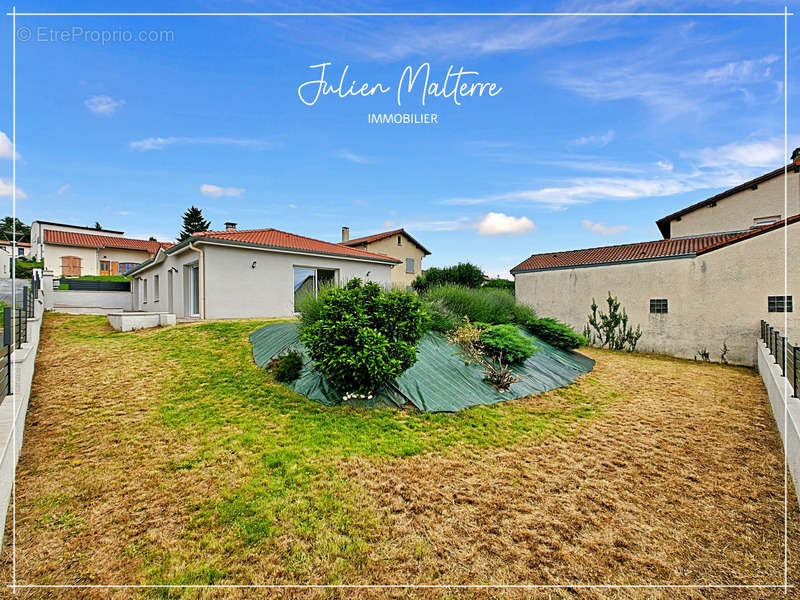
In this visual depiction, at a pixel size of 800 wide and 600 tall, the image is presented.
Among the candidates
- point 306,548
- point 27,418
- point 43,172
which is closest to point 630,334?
point 306,548

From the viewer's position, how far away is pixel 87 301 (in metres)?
18.5

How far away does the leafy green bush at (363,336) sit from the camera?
5.61 meters

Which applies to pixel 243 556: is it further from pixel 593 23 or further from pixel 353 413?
pixel 593 23

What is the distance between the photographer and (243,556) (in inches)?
106

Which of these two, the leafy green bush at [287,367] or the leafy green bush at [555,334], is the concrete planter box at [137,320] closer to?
the leafy green bush at [287,367]

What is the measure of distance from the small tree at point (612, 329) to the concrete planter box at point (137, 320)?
1489cm

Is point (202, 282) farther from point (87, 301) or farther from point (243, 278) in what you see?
point (87, 301)

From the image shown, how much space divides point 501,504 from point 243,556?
7.36 feet

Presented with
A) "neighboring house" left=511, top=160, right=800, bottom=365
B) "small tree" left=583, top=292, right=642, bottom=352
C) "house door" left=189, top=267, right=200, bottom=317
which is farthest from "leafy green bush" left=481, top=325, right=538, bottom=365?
"house door" left=189, top=267, right=200, bottom=317

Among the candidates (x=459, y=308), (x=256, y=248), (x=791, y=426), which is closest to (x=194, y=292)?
(x=256, y=248)

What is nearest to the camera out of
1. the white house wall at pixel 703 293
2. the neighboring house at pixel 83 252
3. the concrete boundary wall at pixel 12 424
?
the concrete boundary wall at pixel 12 424

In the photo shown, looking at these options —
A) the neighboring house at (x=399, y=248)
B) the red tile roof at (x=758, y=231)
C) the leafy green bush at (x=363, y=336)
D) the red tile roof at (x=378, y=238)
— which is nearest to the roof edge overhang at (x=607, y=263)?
the red tile roof at (x=758, y=231)

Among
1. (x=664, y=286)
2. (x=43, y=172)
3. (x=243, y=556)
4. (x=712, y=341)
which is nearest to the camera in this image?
(x=243, y=556)

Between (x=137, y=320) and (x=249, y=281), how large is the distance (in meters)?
3.33
